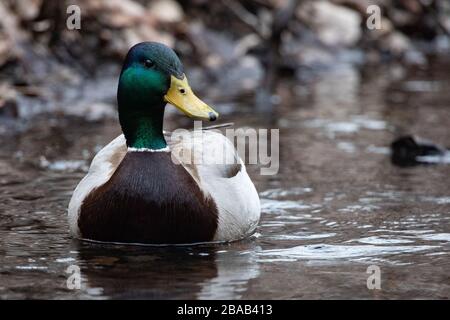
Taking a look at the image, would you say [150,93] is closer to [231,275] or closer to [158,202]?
[158,202]

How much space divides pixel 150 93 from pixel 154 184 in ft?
2.01

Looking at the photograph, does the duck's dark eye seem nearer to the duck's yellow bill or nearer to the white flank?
the duck's yellow bill

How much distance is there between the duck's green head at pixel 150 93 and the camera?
7000mm

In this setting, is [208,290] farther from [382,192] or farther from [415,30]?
[415,30]

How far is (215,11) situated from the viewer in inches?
747

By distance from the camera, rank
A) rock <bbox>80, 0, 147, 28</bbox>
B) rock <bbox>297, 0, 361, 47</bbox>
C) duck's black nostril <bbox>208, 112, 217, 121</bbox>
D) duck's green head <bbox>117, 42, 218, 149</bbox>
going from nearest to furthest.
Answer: duck's black nostril <bbox>208, 112, 217, 121</bbox> → duck's green head <bbox>117, 42, 218, 149</bbox> → rock <bbox>80, 0, 147, 28</bbox> → rock <bbox>297, 0, 361, 47</bbox>

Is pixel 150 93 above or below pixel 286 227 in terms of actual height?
above

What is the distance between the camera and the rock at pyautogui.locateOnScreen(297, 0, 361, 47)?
20172 millimetres

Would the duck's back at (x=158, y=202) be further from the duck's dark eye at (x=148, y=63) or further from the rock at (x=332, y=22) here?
the rock at (x=332, y=22)

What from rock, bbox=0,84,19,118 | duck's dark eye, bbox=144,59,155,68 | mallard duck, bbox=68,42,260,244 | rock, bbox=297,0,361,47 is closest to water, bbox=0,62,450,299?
mallard duck, bbox=68,42,260,244

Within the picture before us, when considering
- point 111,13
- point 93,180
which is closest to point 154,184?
point 93,180

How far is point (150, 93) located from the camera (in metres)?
7.04

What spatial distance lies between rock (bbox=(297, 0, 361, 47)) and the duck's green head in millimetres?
13190

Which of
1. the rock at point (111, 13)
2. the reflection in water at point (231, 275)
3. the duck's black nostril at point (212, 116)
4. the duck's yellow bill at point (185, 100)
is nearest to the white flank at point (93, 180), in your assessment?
the duck's yellow bill at point (185, 100)
